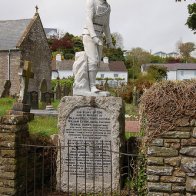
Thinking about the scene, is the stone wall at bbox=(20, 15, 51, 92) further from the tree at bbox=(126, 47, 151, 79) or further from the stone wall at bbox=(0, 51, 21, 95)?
the tree at bbox=(126, 47, 151, 79)

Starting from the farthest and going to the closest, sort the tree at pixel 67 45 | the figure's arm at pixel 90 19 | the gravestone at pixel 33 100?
the tree at pixel 67 45
the gravestone at pixel 33 100
the figure's arm at pixel 90 19

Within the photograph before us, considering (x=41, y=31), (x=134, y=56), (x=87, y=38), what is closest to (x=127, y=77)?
(x=134, y=56)

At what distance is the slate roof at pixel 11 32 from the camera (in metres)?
32.2

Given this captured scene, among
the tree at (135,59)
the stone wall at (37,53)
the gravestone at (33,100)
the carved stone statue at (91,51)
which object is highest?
the tree at (135,59)

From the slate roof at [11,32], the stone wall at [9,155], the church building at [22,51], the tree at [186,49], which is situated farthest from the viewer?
the tree at [186,49]

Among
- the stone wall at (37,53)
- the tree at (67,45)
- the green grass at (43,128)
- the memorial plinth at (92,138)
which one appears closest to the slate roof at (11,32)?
the stone wall at (37,53)

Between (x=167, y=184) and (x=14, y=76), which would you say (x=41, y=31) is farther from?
(x=167, y=184)

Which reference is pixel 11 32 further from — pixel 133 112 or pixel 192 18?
pixel 133 112

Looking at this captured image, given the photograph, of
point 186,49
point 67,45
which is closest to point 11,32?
point 67,45

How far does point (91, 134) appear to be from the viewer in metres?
6.86

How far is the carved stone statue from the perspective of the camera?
709 cm

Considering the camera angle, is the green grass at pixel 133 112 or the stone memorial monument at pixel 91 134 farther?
the green grass at pixel 133 112

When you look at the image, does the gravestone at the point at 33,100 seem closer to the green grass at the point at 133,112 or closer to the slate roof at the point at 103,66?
the green grass at the point at 133,112

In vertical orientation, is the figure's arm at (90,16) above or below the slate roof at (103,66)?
below
